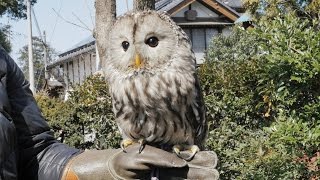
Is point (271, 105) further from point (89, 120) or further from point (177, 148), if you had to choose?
point (177, 148)

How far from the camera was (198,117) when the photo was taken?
263cm

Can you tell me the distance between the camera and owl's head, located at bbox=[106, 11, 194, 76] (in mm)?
2418

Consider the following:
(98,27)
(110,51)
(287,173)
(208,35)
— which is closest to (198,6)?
(208,35)

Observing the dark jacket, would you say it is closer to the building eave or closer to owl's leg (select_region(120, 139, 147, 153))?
owl's leg (select_region(120, 139, 147, 153))

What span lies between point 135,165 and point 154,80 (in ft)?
1.45

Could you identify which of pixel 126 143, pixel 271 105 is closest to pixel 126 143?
pixel 126 143

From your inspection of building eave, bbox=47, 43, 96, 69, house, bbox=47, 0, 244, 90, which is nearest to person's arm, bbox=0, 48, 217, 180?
house, bbox=47, 0, 244, 90

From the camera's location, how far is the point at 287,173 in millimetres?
4688

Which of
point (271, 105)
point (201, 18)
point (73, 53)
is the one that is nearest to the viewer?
point (271, 105)

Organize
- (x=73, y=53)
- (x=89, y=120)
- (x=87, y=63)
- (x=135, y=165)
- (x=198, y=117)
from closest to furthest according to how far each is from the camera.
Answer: (x=135, y=165) → (x=198, y=117) → (x=89, y=120) → (x=87, y=63) → (x=73, y=53)

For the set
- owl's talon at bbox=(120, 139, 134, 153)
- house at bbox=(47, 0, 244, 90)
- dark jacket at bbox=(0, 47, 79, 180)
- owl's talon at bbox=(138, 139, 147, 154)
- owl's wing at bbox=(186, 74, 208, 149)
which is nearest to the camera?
dark jacket at bbox=(0, 47, 79, 180)

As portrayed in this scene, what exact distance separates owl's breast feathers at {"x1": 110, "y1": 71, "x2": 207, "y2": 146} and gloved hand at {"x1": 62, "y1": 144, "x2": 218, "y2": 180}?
20 centimetres

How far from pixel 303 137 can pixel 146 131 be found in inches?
66.7

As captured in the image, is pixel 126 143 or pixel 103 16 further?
pixel 103 16
